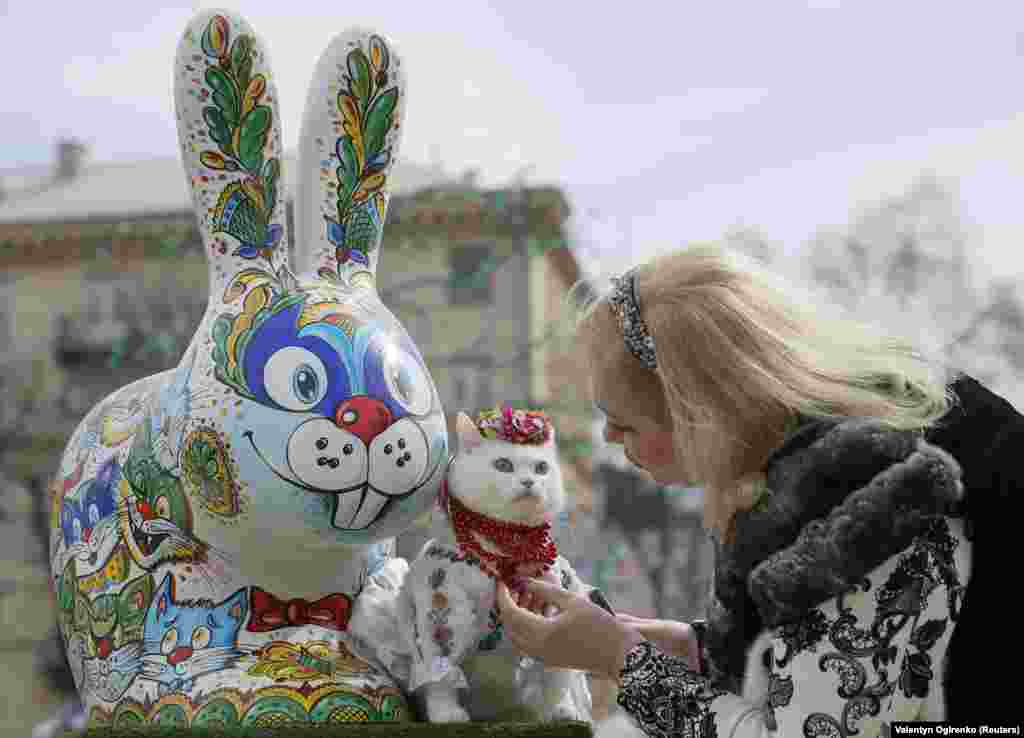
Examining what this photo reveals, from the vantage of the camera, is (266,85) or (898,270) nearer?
(266,85)

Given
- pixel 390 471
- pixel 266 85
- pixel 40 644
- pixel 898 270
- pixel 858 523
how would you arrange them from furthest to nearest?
pixel 40 644, pixel 898 270, pixel 266 85, pixel 390 471, pixel 858 523

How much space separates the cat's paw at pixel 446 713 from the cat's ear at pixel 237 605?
0.49m

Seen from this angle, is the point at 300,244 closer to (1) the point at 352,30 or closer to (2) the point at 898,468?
(1) the point at 352,30

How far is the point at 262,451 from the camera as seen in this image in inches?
110

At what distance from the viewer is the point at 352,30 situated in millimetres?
3186

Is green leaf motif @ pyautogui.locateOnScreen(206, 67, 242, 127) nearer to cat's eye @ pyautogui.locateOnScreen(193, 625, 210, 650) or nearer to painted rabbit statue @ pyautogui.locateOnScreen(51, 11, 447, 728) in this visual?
painted rabbit statue @ pyautogui.locateOnScreen(51, 11, 447, 728)

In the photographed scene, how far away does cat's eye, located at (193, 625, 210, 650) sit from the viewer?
295 cm

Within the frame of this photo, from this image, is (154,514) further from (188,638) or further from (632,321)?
(632,321)

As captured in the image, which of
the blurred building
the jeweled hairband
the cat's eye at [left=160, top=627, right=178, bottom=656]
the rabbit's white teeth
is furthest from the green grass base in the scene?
the blurred building

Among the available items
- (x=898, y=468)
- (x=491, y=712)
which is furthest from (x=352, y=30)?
(x=898, y=468)

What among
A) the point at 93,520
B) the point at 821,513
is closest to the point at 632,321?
the point at 821,513

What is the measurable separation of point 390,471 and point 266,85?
0.96 m

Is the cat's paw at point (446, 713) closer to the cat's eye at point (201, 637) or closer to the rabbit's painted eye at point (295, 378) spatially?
the cat's eye at point (201, 637)

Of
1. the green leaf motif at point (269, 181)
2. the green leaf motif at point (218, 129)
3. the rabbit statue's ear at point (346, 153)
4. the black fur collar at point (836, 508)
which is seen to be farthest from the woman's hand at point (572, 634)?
the green leaf motif at point (218, 129)
